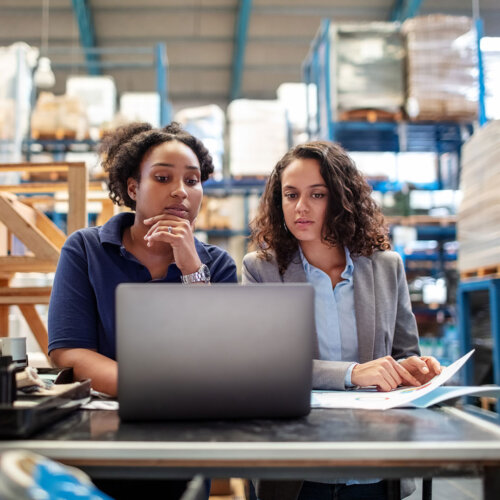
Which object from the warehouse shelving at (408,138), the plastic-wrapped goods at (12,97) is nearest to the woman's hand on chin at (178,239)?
the warehouse shelving at (408,138)

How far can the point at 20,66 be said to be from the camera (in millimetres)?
6340

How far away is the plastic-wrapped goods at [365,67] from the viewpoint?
5379 millimetres

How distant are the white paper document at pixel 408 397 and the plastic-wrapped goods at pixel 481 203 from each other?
9.53 feet

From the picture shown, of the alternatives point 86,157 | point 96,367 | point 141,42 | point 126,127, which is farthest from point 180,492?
Answer: point 141,42

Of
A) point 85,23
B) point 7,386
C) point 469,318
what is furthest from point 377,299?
point 85,23

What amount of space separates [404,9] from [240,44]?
2.96m

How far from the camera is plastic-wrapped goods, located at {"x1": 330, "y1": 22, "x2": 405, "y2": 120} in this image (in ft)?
17.6

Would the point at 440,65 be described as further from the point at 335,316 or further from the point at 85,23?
the point at 85,23

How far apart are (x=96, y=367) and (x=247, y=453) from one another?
0.71 meters

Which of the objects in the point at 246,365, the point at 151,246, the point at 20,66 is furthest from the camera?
the point at 20,66

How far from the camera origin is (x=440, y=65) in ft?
17.5

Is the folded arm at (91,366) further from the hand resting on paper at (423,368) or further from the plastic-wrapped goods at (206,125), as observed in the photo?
the plastic-wrapped goods at (206,125)

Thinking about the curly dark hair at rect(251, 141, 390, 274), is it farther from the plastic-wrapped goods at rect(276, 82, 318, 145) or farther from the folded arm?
the plastic-wrapped goods at rect(276, 82, 318, 145)

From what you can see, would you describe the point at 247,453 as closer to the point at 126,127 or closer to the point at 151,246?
the point at 151,246
